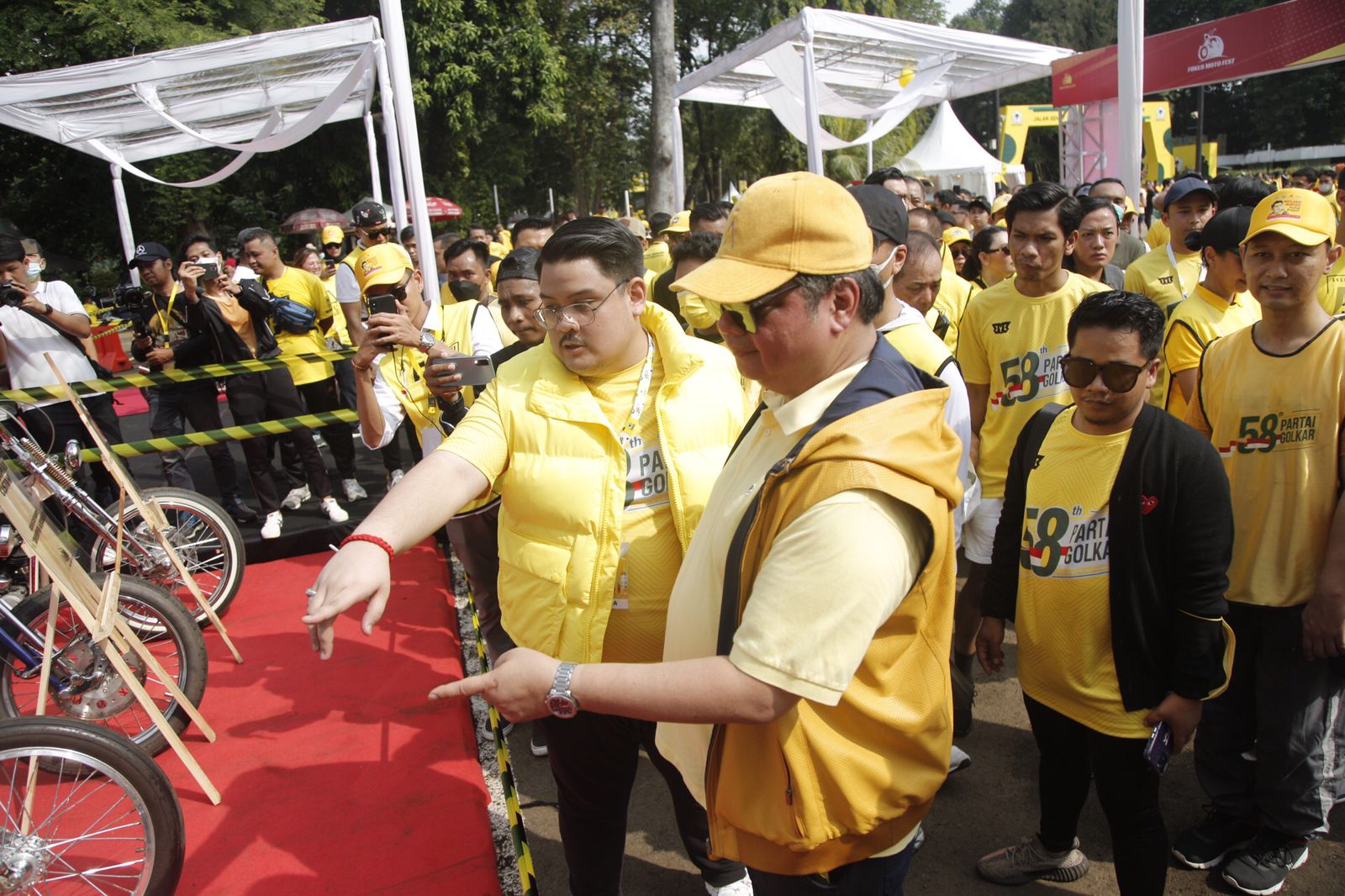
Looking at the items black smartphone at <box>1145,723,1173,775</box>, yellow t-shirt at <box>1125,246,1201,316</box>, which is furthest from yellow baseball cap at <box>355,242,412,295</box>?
yellow t-shirt at <box>1125,246,1201,316</box>

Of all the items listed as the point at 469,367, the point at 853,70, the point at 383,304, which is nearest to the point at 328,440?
the point at 383,304

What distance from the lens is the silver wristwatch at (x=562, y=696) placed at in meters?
1.40

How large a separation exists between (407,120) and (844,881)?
209 inches

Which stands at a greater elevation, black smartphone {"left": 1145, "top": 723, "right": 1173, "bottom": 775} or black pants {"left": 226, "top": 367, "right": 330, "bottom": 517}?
black pants {"left": 226, "top": 367, "right": 330, "bottom": 517}

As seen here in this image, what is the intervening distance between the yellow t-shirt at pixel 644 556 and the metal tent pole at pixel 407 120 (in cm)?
331

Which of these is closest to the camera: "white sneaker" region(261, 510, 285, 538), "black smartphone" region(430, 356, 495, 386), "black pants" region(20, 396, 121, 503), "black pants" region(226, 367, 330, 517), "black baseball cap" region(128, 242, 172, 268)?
"black smartphone" region(430, 356, 495, 386)

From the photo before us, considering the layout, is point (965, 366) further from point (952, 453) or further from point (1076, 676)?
point (952, 453)

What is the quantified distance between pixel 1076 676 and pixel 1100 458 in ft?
1.97

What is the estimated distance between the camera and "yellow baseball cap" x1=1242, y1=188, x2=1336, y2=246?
262cm

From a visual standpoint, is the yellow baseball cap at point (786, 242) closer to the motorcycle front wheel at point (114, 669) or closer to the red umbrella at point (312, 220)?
the motorcycle front wheel at point (114, 669)

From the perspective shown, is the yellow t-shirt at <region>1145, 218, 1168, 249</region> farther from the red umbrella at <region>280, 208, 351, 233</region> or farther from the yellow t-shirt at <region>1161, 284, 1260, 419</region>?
the red umbrella at <region>280, 208, 351, 233</region>

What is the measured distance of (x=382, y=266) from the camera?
13.1 feet

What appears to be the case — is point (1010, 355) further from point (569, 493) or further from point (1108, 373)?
point (569, 493)

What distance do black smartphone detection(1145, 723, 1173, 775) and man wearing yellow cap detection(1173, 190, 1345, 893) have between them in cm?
70
